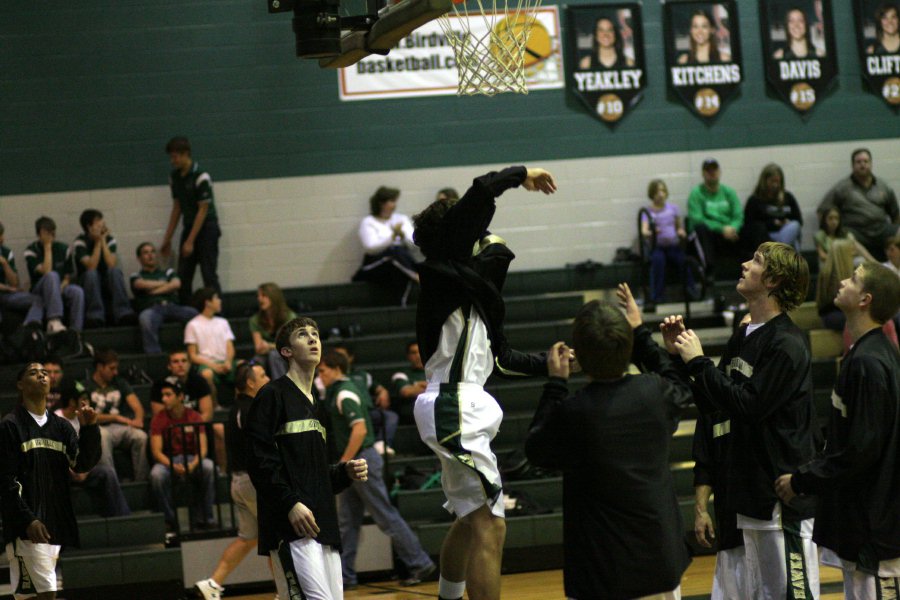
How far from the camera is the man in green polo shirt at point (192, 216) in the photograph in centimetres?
1255

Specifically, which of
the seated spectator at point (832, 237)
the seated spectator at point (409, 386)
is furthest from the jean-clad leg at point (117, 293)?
the seated spectator at point (832, 237)

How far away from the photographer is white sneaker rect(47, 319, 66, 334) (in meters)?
11.8

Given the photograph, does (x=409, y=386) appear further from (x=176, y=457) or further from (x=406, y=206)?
(x=406, y=206)

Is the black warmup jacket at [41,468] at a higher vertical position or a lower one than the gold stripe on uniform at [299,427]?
lower

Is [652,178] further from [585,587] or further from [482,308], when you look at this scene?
[585,587]

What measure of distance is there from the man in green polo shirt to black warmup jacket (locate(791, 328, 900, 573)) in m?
8.82

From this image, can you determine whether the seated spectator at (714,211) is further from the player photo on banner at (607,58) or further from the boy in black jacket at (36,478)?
the boy in black jacket at (36,478)

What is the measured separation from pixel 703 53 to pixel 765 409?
957 centimetres

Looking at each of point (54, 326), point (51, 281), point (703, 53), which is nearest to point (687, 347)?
point (54, 326)

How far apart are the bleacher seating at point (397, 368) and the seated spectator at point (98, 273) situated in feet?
0.83

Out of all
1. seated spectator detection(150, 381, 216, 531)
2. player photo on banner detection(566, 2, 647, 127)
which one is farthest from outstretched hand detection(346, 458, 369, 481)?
player photo on banner detection(566, 2, 647, 127)

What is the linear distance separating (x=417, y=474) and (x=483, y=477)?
511 centimetres

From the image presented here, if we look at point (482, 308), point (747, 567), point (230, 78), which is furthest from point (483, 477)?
point (230, 78)

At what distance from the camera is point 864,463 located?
459 centimetres
